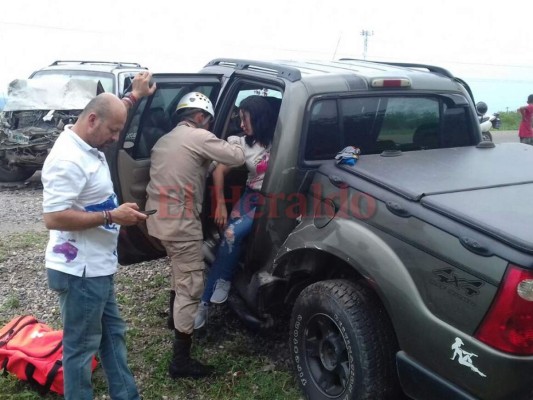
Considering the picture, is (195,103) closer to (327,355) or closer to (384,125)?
(384,125)

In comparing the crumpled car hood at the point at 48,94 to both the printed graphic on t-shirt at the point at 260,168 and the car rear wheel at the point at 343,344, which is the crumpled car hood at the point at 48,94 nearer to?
the printed graphic on t-shirt at the point at 260,168

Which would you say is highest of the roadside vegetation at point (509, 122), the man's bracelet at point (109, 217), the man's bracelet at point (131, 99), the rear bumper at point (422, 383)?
the man's bracelet at point (131, 99)

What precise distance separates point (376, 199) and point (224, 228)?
127cm

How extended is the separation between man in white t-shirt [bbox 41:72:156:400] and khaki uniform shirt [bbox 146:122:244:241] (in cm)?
68

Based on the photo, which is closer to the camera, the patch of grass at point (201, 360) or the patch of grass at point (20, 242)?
the patch of grass at point (201, 360)

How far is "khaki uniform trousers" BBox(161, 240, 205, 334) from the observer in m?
3.42

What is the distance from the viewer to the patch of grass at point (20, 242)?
18.3ft

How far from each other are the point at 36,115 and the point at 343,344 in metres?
7.65

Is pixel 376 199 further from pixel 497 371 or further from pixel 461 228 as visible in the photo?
pixel 497 371

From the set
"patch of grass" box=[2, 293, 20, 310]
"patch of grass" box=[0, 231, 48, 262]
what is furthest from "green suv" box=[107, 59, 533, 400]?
"patch of grass" box=[0, 231, 48, 262]

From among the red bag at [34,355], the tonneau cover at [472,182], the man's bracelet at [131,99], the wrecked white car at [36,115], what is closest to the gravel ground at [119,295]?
the red bag at [34,355]

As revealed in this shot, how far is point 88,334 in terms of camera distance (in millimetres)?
2691

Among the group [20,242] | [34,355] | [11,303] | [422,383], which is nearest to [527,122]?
[20,242]

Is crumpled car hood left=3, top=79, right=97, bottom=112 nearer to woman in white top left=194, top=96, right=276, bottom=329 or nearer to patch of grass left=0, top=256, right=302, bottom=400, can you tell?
patch of grass left=0, top=256, right=302, bottom=400
